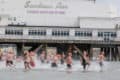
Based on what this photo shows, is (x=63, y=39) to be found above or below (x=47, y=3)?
below

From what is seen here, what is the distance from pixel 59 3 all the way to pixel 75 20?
15.2 ft

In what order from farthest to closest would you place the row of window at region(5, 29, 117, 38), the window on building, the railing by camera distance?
the window on building → the row of window at region(5, 29, 117, 38) → the railing

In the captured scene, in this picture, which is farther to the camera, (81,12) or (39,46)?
(81,12)

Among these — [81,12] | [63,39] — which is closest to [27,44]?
[63,39]

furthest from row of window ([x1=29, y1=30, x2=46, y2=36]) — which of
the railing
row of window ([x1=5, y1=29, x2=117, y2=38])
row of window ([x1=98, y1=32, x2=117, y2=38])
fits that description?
row of window ([x1=98, y1=32, x2=117, y2=38])

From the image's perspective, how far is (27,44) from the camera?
83500 millimetres

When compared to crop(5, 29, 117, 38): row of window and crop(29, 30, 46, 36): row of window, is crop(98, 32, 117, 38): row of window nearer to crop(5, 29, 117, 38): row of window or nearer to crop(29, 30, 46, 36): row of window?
crop(5, 29, 117, 38): row of window

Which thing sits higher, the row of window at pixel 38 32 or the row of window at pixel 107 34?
the row of window at pixel 38 32

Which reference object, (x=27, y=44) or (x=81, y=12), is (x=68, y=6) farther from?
(x=27, y=44)

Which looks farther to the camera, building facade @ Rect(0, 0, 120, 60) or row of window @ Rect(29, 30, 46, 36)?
row of window @ Rect(29, 30, 46, 36)

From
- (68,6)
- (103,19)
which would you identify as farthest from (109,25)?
(68,6)

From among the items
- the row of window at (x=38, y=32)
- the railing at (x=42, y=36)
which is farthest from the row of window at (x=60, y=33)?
the railing at (x=42, y=36)

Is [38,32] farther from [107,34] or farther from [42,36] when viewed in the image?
[107,34]

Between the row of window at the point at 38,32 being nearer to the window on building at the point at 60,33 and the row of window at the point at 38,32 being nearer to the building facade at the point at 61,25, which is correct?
the building facade at the point at 61,25
